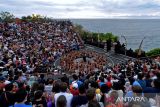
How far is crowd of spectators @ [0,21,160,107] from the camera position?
27.0ft

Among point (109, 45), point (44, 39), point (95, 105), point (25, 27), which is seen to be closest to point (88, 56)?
point (109, 45)

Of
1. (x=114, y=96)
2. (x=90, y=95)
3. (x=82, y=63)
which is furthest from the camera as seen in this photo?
(x=82, y=63)

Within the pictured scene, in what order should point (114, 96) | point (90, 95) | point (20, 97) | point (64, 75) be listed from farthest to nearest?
point (64, 75)
point (114, 96)
point (90, 95)
point (20, 97)

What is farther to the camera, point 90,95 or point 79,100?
point 79,100

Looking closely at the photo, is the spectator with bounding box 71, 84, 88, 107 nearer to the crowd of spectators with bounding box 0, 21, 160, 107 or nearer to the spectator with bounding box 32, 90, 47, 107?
the crowd of spectators with bounding box 0, 21, 160, 107

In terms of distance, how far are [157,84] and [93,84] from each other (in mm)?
2054

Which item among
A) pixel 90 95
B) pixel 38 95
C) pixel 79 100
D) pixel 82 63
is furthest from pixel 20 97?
pixel 82 63

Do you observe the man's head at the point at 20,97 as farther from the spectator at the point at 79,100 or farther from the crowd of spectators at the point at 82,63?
the crowd of spectators at the point at 82,63

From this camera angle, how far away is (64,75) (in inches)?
577

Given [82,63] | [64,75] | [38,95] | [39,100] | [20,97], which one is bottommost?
[82,63]

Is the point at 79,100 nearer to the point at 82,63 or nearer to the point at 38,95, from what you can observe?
the point at 38,95

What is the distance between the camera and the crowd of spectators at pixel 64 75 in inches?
324

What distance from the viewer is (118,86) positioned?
31.0 feet

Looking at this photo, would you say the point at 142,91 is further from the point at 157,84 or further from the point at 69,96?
the point at 69,96
